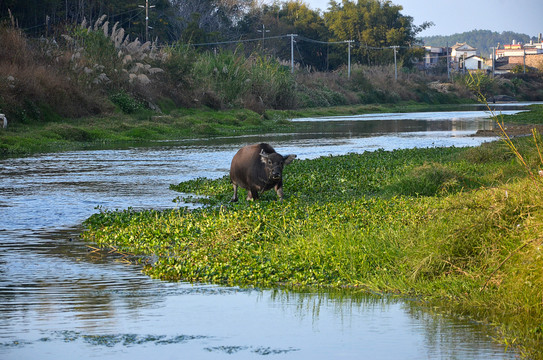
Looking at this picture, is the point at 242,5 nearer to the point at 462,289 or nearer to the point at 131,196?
the point at 131,196

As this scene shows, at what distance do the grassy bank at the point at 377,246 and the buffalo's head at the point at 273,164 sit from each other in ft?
1.73

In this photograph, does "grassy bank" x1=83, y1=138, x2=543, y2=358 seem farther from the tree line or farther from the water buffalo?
the tree line

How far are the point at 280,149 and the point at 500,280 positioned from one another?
24010mm

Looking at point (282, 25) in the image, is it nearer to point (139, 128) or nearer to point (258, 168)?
point (139, 128)

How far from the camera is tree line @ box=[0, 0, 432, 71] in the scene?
77250mm

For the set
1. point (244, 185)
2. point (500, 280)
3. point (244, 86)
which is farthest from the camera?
point (244, 86)

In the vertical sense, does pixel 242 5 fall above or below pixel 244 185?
above

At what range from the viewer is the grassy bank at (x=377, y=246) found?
8727 millimetres

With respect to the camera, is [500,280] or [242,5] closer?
[500,280]

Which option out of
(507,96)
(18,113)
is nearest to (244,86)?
(18,113)

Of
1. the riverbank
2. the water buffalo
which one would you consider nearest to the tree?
the riverbank

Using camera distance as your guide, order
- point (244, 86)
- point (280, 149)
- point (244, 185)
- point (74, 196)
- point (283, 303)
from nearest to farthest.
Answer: point (283, 303)
point (244, 185)
point (74, 196)
point (280, 149)
point (244, 86)

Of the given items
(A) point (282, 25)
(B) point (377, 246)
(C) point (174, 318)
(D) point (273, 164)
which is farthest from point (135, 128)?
(A) point (282, 25)

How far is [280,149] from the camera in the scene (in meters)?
32.6
